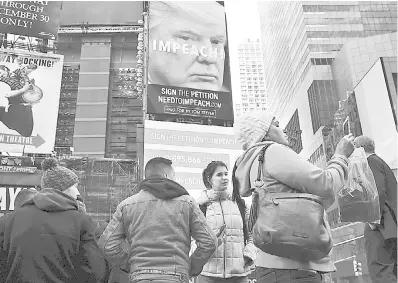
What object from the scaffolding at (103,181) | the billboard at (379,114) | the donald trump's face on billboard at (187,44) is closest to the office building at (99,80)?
the scaffolding at (103,181)

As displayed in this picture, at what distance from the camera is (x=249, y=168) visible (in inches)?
85.5

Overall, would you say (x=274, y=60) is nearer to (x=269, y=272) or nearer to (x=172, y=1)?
(x=172, y=1)

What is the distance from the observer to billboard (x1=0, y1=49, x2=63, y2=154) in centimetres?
1396

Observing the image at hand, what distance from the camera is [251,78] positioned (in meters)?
89.8

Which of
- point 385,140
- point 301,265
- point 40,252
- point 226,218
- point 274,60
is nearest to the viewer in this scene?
point 301,265

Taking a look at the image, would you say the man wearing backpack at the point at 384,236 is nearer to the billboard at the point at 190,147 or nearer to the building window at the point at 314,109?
the billboard at the point at 190,147

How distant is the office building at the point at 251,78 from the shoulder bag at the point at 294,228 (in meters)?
81.9

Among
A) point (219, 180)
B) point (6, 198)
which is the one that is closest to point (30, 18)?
point (6, 198)

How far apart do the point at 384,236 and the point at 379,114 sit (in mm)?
31634

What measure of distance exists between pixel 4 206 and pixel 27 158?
248cm

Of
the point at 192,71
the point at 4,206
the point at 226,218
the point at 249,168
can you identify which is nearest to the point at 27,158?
the point at 4,206

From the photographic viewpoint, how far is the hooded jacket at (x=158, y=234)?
2.49m

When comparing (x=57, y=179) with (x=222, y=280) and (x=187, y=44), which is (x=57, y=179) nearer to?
(x=222, y=280)

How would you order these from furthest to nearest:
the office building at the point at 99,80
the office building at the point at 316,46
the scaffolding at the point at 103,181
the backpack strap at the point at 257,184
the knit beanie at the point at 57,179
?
the office building at the point at 316,46 → the office building at the point at 99,80 → the scaffolding at the point at 103,181 → the knit beanie at the point at 57,179 → the backpack strap at the point at 257,184
